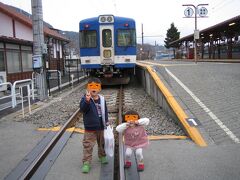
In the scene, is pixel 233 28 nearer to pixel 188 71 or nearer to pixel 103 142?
pixel 188 71

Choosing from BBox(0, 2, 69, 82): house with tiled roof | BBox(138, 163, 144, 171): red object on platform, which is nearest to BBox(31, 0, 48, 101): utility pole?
BBox(0, 2, 69, 82): house with tiled roof

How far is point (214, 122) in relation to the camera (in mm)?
6668

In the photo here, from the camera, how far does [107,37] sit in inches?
628

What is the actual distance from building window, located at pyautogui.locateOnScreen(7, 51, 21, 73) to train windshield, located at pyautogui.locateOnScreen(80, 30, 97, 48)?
448cm

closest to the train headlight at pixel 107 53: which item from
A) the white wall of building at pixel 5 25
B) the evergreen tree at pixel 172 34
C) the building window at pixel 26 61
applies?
the building window at pixel 26 61

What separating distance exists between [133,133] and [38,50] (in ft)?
26.5

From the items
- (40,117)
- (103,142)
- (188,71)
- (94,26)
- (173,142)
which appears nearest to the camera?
(103,142)

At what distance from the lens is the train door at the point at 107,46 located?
15906 mm

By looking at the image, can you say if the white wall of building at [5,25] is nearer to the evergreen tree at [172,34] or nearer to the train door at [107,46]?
the train door at [107,46]

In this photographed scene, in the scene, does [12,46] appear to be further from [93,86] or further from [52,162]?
[93,86]

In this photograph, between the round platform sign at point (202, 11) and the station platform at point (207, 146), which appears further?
the round platform sign at point (202, 11)

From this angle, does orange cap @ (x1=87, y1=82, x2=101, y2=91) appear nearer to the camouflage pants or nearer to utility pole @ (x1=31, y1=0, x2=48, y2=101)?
the camouflage pants

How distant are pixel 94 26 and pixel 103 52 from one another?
4.21ft

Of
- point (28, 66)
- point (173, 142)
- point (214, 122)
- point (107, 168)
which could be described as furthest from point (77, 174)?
point (28, 66)
